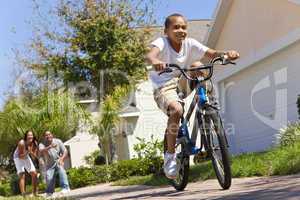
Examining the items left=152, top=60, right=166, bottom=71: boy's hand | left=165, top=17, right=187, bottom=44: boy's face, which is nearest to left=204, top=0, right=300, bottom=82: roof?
left=165, top=17, right=187, bottom=44: boy's face

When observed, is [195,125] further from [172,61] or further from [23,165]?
[23,165]

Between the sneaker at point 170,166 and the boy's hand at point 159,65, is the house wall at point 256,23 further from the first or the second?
the boy's hand at point 159,65

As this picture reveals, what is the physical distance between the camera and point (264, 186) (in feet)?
21.4

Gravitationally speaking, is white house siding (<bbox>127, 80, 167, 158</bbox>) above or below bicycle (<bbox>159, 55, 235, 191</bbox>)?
above

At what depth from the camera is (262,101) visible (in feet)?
47.8

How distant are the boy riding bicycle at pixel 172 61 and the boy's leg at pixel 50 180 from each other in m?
5.72

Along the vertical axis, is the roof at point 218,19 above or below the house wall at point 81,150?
above

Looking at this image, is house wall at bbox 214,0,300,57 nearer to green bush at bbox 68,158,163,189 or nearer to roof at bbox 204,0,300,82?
roof at bbox 204,0,300,82

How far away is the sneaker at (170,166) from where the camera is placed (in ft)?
21.2

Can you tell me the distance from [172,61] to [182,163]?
4.11ft

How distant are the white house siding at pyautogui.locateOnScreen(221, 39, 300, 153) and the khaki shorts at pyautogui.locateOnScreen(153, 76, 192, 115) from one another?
6.98 m

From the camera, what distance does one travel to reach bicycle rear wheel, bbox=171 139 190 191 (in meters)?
6.73

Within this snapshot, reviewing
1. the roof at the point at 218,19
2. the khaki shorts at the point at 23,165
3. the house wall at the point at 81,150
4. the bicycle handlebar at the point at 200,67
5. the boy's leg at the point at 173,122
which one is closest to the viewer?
the bicycle handlebar at the point at 200,67

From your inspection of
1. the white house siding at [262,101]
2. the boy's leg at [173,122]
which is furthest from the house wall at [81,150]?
the boy's leg at [173,122]
